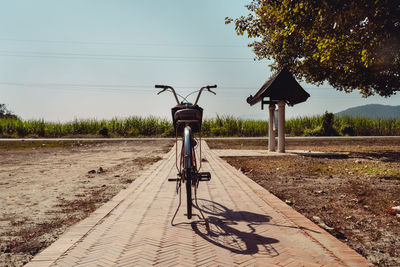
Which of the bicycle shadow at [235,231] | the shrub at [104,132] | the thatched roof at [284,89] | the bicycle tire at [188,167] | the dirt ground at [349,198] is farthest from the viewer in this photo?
the shrub at [104,132]

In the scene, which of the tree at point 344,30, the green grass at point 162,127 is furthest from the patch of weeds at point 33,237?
the green grass at point 162,127

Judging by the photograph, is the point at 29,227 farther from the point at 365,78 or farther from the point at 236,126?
the point at 236,126

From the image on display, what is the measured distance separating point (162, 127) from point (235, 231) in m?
31.4

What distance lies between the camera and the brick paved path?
3.09 m

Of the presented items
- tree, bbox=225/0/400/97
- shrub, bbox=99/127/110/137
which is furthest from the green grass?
tree, bbox=225/0/400/97

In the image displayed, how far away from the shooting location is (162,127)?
3497cm

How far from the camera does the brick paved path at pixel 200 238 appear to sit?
309cm

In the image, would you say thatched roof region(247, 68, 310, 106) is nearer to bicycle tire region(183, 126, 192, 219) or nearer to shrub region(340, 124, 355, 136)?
bicycle tire region(183, 126, 192, 219)

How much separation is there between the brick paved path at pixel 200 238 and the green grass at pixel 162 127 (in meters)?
27.4

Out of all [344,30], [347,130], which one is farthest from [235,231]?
[347,130]

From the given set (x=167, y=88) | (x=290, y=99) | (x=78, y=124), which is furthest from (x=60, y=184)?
(x=78, y=124)

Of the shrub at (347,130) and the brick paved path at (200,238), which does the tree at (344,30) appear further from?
the shrub at (347,130)

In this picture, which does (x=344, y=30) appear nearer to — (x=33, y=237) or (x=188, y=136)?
(x=188, y=136)

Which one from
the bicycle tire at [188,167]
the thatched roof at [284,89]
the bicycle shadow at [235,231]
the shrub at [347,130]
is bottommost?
the bicycle shadow at [235,231]
